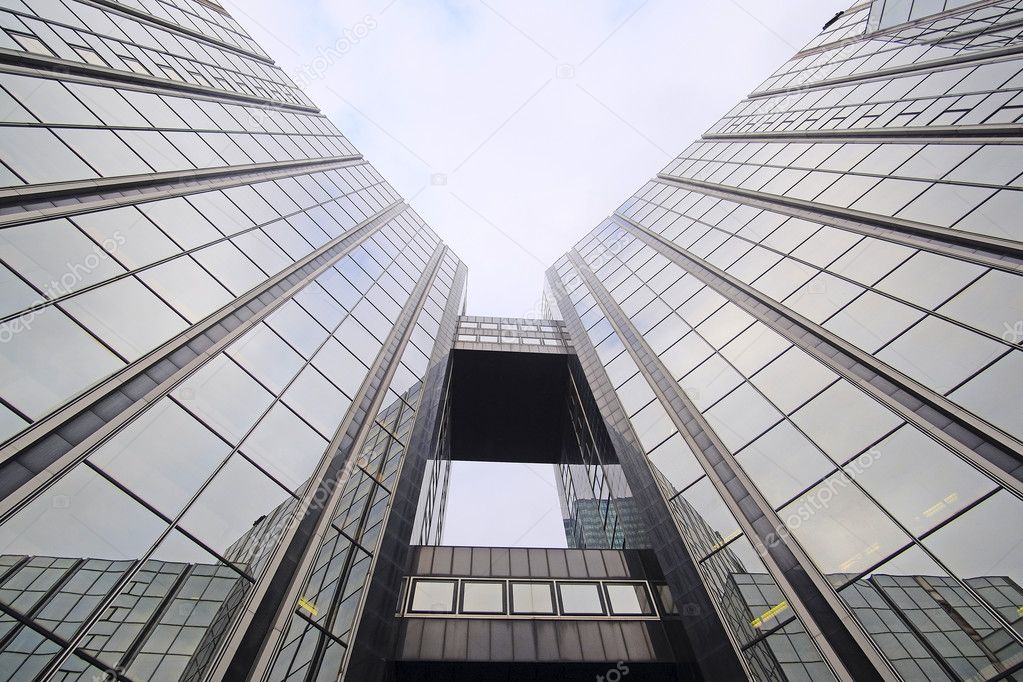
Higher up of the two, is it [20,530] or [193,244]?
[193,244]

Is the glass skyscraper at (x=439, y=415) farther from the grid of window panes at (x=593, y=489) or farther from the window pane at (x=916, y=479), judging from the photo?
the grid of window panes at (x=593, y=489)

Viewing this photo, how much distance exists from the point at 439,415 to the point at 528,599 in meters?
13.7

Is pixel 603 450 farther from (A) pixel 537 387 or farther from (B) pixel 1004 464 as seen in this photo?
(B) pixel 1004 464

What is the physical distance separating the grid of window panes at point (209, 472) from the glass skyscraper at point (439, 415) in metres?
0.07

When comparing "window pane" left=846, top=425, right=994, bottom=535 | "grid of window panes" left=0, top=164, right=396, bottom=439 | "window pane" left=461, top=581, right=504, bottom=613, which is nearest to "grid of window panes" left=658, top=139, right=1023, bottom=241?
"window pane" left=846, top=425, right=994, bottom=535

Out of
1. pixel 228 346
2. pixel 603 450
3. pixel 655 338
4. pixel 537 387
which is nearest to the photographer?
pixel 228 346

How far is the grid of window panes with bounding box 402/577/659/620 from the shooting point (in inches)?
733

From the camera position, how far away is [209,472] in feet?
42.2

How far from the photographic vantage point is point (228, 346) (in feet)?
53.1

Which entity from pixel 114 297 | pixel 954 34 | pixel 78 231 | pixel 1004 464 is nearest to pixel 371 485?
pixel 114 297

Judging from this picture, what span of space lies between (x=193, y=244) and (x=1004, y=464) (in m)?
22.6

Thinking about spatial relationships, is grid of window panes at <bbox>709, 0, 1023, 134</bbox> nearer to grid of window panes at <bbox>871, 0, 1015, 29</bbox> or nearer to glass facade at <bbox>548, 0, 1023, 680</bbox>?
glass facade at <bbox>548, 0, 1023, 680</bbox>

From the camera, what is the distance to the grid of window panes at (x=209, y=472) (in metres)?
9.41

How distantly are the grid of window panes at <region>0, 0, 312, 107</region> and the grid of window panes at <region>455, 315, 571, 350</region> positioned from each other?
20.3 meters
